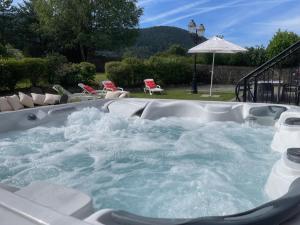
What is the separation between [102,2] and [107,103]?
55.0ft

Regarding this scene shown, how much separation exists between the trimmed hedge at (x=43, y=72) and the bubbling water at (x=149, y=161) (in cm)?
475

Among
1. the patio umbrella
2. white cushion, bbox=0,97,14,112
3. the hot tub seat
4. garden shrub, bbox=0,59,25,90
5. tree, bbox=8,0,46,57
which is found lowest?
the hot tub seat

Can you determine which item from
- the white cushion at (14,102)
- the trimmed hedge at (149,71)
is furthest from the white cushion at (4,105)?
the trimmed hedge at (149,71)

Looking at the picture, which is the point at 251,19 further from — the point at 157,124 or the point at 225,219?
the point at 225,219

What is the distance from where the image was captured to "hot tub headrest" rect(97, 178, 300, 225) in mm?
1475

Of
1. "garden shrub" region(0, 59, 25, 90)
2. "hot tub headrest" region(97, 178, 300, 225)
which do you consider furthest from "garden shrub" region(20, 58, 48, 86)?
"hot tub headrest" region(97, 178, 300, 225)

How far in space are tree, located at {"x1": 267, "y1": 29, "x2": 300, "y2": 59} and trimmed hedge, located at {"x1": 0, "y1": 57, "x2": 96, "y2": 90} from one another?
8.61m

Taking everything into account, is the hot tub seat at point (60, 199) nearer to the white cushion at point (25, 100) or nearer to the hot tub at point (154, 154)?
the hot tub at point (154, 154)

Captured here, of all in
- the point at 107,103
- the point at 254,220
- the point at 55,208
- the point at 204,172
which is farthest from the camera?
the point at 107,103

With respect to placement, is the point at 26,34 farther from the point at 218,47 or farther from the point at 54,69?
the point at 218,47

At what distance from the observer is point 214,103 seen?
5.54 m

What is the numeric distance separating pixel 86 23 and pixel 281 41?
12337 mm

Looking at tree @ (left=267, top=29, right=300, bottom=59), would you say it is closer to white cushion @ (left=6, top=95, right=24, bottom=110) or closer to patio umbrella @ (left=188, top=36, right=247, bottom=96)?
patio umbrella @ (left=188, top=36, right=247, bottom=96)

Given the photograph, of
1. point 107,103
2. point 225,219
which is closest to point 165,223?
point 225,219
